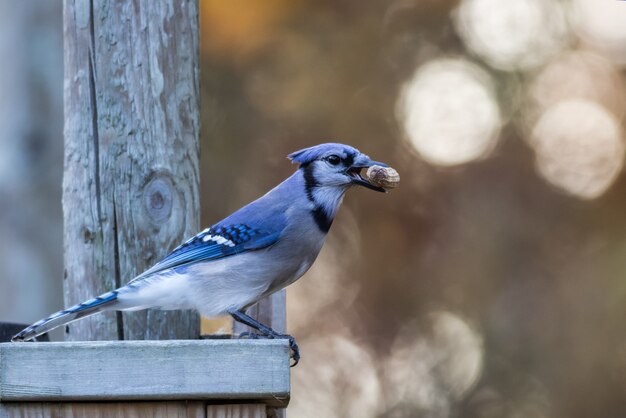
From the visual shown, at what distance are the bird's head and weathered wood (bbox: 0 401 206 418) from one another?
94cm

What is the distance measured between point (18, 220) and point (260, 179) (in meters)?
1.47

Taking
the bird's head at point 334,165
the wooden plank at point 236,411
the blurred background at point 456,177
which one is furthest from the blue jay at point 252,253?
the blurred background at point 456,177

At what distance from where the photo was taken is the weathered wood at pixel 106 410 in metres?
2.24

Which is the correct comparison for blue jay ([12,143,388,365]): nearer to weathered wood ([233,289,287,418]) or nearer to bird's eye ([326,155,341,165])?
bird's eye ([326,155,341,165])

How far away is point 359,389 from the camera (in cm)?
543

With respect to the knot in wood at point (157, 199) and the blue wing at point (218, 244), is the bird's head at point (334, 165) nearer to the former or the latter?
the blue wing at point (218, 244)

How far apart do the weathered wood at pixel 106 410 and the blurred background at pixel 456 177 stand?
130 inches

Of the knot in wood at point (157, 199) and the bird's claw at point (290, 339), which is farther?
the knot in wood at point (157, 199)

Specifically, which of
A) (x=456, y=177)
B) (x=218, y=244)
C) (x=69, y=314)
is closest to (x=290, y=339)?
Result: (x=218, y=244)

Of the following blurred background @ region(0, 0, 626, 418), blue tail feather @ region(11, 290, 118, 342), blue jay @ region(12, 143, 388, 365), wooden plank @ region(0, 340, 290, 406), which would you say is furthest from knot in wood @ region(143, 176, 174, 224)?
blurred background @ region(0, 0, 626, 418)

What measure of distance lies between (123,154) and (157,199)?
155mm

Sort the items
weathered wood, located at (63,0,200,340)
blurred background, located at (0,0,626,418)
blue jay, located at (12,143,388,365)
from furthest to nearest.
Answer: blurred background, located at (0,0,626,418), weathered wood, located at (63,0,200,340), blue jay, located at (12,143,388,365)

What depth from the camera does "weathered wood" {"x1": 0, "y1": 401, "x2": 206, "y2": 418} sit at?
2.24 meters

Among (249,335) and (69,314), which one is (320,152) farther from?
(69,314)
